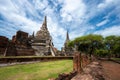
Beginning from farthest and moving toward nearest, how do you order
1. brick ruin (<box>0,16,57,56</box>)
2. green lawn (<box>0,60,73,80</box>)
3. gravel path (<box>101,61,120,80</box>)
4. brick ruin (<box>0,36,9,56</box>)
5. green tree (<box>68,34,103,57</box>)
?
green tree (<box>68,34,103,57</box>) → brick ruin (<box>0,36,9,56</box>) → brick ruin (<box>0,16,57,56</box>) → green lawn (<box>0,60,73,80</box>) → gravel path (<box>101,61,120,80</box>)

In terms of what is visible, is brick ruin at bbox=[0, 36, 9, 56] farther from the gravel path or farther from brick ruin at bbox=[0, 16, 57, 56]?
the gravel path

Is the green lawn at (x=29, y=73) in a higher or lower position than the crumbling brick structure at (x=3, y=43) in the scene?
lower

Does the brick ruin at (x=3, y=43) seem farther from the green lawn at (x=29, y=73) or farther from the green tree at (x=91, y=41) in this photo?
the green tree at (x=91, y=41)

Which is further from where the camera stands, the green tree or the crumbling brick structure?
the green tree

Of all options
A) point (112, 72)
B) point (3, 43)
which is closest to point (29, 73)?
point (112, 72)

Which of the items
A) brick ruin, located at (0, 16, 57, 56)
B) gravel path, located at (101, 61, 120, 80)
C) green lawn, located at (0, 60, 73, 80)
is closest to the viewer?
gravel path, located at (101, 61, 120, 80)

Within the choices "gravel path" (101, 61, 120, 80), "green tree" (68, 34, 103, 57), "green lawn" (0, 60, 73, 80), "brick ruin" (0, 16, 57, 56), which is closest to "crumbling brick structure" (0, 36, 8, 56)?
"brick ruin" (0, 16, 57, 56)

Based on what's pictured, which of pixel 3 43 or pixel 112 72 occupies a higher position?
pixel 3 43

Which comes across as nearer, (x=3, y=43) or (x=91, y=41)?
(x=3, y=43)

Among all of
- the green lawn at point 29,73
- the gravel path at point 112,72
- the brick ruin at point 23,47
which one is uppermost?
the brick ruin at point 23,47

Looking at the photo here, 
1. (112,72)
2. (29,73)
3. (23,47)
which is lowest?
(112,72)

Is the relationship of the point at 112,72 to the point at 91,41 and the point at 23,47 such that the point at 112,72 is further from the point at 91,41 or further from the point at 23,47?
the point at 91,41

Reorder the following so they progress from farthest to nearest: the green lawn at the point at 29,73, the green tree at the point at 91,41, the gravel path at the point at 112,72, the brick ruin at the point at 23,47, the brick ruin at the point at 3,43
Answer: the green tree at the point at 91,41 → the brick ruin at the point at 3,43 → the brick ruin at the point at 23,47 → the green lawn at the point at 29,73 → the gravel path at the point at 112,72

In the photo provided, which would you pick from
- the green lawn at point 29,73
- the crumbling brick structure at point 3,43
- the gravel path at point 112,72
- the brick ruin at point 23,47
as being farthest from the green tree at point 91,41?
the green lawn at point 29,73
